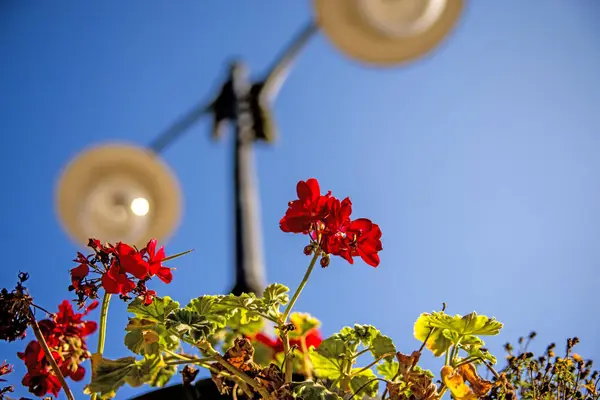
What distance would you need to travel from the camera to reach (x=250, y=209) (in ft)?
8.11

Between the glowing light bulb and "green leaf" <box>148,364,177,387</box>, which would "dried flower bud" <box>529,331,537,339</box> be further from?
the glowing light bulb

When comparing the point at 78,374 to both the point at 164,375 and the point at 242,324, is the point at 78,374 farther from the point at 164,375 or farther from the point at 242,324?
the point at 242,324

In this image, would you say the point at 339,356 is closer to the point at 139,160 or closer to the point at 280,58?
the point at 139,160

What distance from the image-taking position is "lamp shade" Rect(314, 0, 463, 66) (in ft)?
6.34

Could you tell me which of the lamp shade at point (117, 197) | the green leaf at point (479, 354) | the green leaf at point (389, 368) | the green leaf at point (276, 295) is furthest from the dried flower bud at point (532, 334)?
the lamp shade at point (117, 197)

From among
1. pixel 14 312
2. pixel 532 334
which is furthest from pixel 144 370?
pixel 532 334

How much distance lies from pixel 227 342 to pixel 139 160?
0.82 meters

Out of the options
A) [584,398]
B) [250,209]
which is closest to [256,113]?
[250,209]

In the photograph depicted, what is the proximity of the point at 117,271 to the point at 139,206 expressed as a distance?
0.88m

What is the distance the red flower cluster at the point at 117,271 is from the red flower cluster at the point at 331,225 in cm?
27

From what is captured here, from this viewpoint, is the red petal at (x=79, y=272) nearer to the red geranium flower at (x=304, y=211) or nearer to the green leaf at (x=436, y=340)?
the red geranium flower at (x=304, y=211)

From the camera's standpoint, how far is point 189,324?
3.60 feet

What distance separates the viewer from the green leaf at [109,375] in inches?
39.6

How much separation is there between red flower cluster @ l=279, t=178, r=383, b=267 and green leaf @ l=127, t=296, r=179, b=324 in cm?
26
